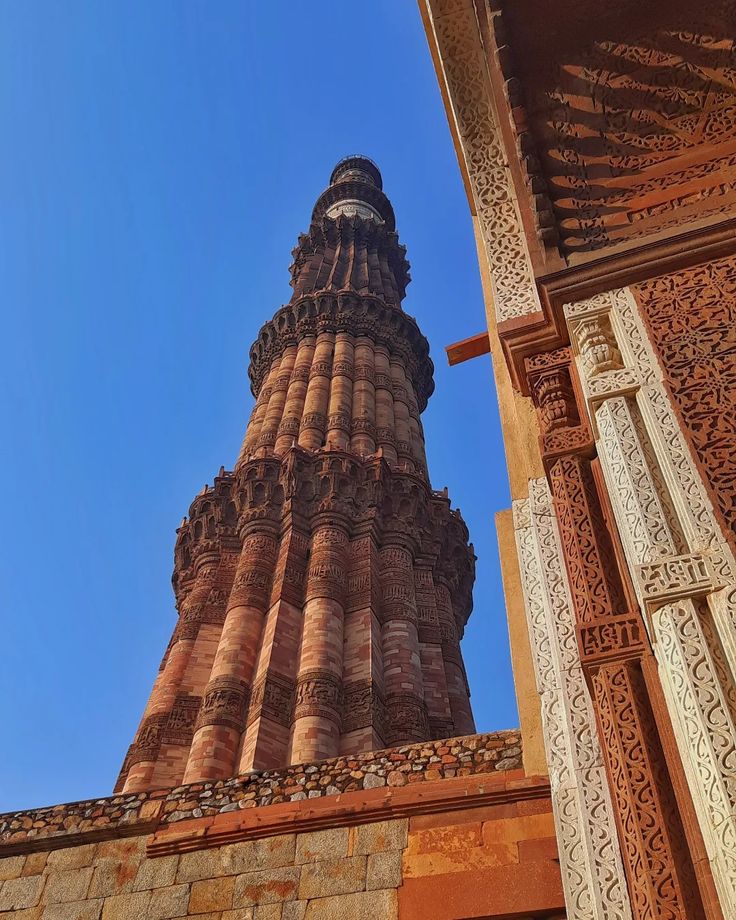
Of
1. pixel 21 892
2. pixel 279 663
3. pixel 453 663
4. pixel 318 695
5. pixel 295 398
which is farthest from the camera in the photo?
pixel 295 398

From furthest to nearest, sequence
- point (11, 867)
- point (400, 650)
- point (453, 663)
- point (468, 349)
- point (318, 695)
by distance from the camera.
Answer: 1. point (453, 663)
2. point (400, 650)
3. point (318, 695)
4. point (468, 349)
5. point (11, 867)

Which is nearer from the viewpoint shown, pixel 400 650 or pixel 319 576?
pixel 400 650

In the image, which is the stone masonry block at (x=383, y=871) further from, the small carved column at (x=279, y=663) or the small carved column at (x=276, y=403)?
the small carved column at (x=276, y=403)

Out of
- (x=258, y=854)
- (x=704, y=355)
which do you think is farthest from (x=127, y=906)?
(x=704, y=355)

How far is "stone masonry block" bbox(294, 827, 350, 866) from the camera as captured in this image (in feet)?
14.2

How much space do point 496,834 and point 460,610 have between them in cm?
1015

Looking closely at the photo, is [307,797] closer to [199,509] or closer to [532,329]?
[532,329]

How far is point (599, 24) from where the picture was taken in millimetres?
4398

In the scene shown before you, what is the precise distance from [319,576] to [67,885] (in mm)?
7012

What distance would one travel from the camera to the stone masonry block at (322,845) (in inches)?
171

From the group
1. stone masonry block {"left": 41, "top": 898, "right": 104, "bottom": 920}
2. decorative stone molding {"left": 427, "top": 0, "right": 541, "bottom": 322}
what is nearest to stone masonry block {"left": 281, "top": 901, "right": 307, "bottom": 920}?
stone masonry block {"left": 41, "top": 898, "right": 104, "bottom": 920}

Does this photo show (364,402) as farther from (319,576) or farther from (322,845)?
(322,845)

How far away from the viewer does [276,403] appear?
53.9 feet

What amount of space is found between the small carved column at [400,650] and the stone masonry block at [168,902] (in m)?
5.39
